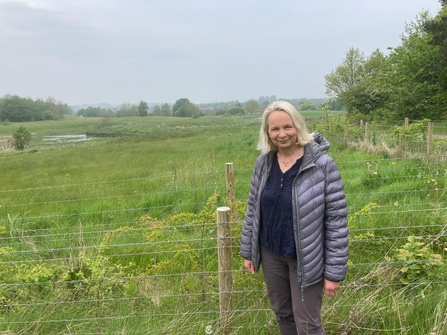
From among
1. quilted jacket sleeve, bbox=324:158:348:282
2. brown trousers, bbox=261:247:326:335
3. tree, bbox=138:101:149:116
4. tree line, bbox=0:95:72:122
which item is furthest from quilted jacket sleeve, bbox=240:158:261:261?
tree, bbox=138:101:149:116

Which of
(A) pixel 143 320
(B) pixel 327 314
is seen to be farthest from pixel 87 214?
(B) pixel 327 314

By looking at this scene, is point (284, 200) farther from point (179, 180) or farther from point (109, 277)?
point (179, 180)

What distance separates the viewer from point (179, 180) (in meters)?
7.43

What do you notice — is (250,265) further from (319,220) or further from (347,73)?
(347,73)

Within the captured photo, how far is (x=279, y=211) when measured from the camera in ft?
6.36

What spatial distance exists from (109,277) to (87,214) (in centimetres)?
335

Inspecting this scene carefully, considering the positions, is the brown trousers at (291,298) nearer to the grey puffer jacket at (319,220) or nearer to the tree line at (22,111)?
the grey puffer jacket at (319,220)

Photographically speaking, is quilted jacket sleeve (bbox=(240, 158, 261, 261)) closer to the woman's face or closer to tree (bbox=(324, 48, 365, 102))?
the woman's face

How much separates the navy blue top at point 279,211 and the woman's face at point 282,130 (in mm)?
129

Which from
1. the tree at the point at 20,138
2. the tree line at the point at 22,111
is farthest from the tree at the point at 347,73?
the tree line at the point at 22,111

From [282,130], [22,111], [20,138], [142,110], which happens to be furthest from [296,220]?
[142,110]

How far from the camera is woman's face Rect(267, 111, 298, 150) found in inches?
74.8

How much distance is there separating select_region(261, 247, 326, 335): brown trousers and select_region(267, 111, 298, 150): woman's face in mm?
668

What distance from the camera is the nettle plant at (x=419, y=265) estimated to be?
2.67 metres
